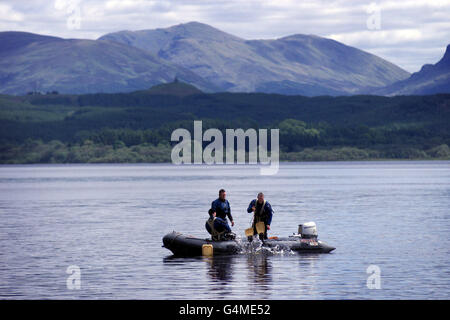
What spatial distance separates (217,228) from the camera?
126 feet

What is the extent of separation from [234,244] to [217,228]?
1362mm

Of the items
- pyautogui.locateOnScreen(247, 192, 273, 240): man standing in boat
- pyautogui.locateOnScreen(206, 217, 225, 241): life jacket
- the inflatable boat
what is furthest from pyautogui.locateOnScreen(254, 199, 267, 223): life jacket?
pyautogui.locateOnScreen(206, 217, 225, 241): life jacket

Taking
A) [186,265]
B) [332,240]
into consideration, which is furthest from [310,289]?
[332,240]

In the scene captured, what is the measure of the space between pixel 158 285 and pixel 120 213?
42.2 meters

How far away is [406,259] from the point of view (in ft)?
Result: 129

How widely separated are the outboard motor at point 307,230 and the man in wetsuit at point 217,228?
3396mm

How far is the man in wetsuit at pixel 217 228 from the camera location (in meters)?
37.7

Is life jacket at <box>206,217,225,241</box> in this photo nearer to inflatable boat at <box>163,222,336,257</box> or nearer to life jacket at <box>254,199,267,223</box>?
inflatable boat at <box>163,222,336,257</box>

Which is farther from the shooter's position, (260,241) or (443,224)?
(443,224)

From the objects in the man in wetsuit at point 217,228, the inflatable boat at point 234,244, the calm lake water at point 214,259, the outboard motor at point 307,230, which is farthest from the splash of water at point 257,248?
the outboard motor at point 307,230

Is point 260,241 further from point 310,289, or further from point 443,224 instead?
point 443,224

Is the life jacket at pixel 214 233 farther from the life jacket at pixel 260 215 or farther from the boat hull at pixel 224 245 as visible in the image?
the life jacket at pixel 260 215

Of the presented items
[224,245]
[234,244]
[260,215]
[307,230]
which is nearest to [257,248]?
[234,244]
